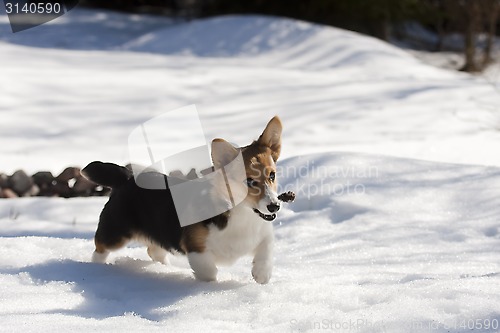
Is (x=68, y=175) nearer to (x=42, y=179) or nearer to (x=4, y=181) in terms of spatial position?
(x=42, y=179)

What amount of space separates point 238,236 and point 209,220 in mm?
129

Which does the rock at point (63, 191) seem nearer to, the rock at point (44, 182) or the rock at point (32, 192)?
the rock at point (44, 182)

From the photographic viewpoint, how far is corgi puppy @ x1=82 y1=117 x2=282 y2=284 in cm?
298

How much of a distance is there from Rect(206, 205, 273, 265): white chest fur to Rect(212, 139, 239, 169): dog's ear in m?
0.18

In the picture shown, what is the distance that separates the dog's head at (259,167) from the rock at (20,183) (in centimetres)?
300

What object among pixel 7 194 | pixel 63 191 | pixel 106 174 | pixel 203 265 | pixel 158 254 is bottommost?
pixel 63 191

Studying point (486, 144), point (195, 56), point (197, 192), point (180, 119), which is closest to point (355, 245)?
point (197, 192)

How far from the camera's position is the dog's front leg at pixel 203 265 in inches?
125

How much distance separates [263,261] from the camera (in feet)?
10.5

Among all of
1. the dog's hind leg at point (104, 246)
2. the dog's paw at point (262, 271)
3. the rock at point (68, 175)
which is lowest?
the rock at point (68, 175)

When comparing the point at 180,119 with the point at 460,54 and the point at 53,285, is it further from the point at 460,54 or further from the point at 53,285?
the point at 460,54

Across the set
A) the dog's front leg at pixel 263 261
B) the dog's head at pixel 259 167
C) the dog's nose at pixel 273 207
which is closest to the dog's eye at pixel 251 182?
the dog's head at pixel 259 167

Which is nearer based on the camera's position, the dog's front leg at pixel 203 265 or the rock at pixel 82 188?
the dog's front leg at pixel 203 265

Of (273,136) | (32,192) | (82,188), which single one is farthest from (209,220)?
(32,192)
